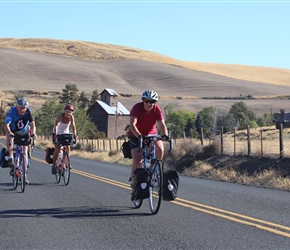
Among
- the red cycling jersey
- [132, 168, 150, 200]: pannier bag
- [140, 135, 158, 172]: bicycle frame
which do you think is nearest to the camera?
[132, 168, 150, 200]: pannier bag

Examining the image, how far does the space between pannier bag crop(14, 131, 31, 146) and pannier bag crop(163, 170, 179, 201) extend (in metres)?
4.40

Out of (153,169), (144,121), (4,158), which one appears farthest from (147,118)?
(4,158)

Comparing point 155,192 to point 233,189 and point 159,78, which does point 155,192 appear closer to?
point 233,189

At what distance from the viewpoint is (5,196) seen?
12.5m

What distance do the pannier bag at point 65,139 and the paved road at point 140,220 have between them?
4.68 ft

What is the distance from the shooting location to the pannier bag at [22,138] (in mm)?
12851

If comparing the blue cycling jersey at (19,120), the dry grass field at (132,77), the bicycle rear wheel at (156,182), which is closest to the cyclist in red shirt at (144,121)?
the bicycle rear wheel at (156,182)

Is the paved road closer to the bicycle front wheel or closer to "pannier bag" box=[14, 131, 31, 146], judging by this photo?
"pannier bag" box=[14, 131, 31, 146]

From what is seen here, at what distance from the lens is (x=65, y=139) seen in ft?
48.3

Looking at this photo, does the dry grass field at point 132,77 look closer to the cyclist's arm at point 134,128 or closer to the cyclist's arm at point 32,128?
the cyclist's arm at point 32,128

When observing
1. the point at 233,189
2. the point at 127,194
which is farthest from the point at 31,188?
the point at 233,189

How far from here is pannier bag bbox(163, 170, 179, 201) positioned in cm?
959

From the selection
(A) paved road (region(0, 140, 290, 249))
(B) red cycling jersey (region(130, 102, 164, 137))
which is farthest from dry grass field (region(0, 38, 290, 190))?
(B) red cycling jersey (region(130, 102, 164, 137))

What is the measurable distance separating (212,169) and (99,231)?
13385 millimetres
